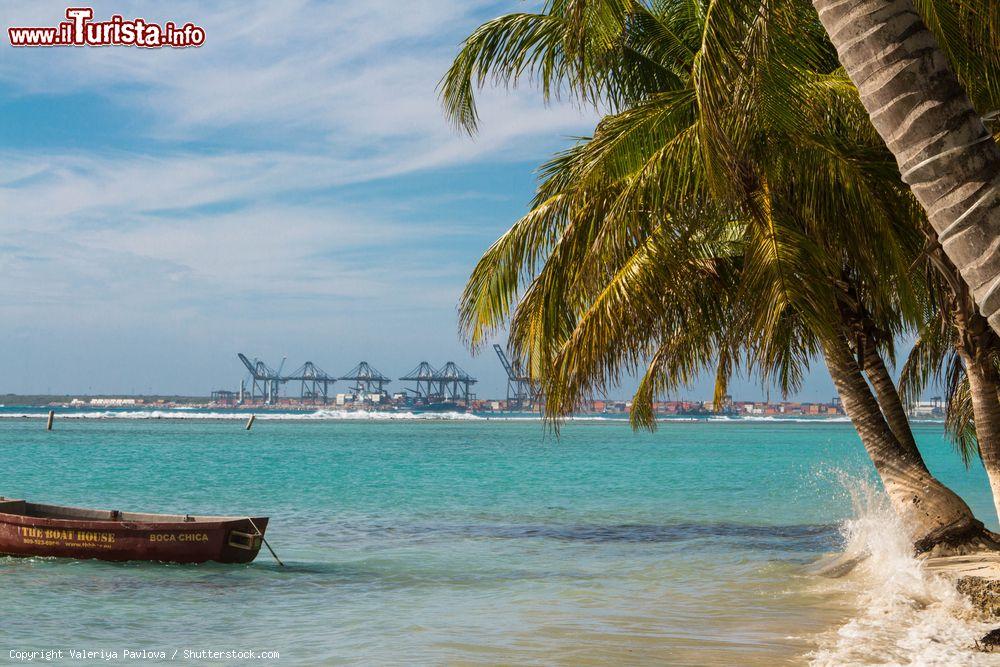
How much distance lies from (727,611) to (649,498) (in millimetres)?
18026

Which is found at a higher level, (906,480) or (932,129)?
(932,129)

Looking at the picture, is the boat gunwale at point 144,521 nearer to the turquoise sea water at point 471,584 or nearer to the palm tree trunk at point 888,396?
the turquoise sea water at point 471,584

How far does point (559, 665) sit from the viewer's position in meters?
8.52

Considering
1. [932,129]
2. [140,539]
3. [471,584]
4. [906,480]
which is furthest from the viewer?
[140,539]

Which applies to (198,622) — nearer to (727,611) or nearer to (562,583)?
(562,583)

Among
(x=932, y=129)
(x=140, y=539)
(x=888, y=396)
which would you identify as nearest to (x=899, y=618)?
(x=888, y=396)

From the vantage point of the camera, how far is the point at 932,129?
3982 millimetres

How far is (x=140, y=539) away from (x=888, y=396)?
33.0 feet

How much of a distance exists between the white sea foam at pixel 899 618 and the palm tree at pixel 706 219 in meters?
0.63

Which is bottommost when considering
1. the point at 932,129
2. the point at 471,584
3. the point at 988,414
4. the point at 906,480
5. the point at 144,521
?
the point at 471,584

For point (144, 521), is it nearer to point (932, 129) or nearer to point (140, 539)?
point (140, 539)

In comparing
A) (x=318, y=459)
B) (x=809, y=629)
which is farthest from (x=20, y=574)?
(x=318, y=459)

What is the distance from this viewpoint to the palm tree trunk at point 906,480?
10656 mm

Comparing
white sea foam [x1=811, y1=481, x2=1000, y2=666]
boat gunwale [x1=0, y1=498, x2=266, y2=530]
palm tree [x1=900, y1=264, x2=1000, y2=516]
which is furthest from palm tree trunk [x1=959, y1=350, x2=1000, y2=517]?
boat gunwale [x1=0, y1=498, x2=266, y2=530]
